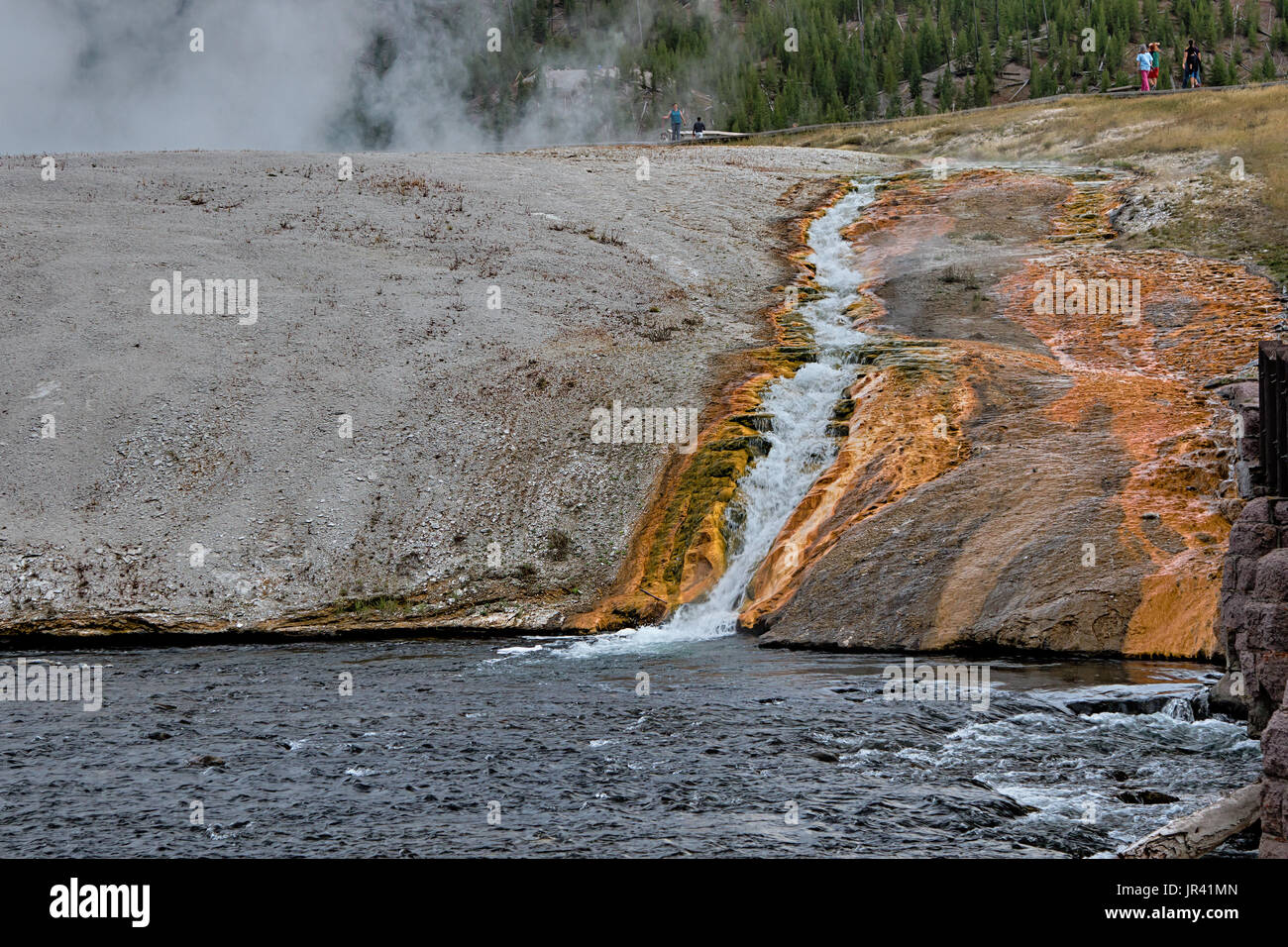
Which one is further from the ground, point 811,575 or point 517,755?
point 811,575

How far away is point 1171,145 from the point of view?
43156 mm

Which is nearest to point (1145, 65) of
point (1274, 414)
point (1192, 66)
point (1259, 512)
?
point (1192, 66)

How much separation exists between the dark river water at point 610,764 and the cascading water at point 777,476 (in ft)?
10.4

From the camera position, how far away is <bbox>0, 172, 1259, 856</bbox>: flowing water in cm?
946

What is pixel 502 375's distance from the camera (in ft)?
87.0

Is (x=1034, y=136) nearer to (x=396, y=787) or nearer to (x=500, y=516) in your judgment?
(x=500, y=516)

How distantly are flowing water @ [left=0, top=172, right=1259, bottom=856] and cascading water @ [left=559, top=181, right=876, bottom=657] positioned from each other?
1.94m

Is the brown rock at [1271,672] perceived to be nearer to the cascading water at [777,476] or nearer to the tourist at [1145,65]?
the cascading water at [777,476]

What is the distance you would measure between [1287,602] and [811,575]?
36.6 ft

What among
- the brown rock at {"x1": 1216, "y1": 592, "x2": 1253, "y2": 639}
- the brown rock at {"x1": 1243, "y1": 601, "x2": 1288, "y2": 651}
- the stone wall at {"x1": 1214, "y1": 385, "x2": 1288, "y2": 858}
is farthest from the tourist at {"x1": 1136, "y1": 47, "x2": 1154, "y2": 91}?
the brown rock at {"x1": 1243, "y1": 601, "x2": 1288, "y2": 651}

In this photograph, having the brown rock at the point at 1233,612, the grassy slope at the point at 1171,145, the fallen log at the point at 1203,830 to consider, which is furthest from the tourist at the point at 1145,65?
the fallen log at the point at 1203,830
